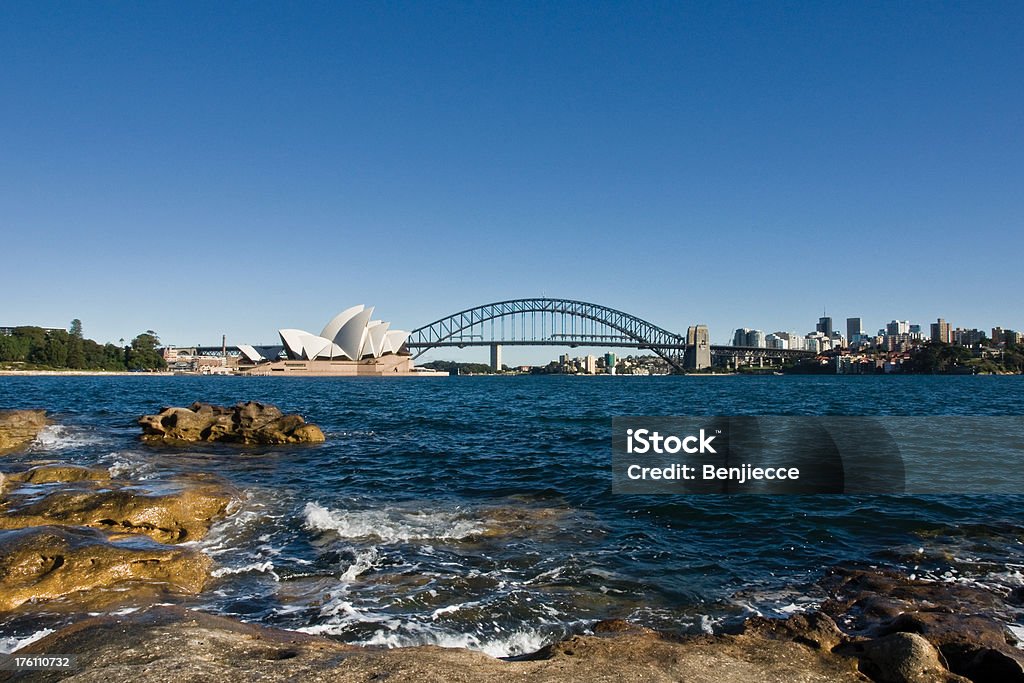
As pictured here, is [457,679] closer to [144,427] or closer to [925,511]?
[925,511]

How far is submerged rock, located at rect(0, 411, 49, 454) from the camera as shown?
48.4ft

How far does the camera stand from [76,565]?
5352 millimetres

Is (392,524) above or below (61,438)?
below

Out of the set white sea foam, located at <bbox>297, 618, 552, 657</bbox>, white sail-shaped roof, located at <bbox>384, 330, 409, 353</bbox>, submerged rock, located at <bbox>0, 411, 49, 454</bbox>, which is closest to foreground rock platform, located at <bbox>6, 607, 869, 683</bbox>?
white sea foam, located at <bbox>297, 618, 552, 657</bbox>

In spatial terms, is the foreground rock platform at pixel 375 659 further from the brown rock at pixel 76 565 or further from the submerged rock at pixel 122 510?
the submerged rock at pixel 122 510

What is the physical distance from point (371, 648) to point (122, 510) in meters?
4.78

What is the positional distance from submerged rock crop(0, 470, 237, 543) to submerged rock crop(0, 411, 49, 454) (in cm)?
795

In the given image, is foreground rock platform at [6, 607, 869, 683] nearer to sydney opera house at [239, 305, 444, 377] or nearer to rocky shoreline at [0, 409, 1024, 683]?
rocky shoreline at [0, 409, 1024, 683]

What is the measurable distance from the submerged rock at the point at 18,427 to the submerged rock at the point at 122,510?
26.1 feet

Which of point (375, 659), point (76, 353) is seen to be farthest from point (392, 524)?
point (76, 353)

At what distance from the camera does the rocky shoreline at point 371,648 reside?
11.1 ft

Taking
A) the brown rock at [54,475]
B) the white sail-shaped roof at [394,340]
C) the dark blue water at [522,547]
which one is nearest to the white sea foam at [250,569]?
the dark blue water at [522,547]

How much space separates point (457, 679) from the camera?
3236 mm

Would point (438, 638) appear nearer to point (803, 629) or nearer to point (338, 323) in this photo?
point (803, 629)
